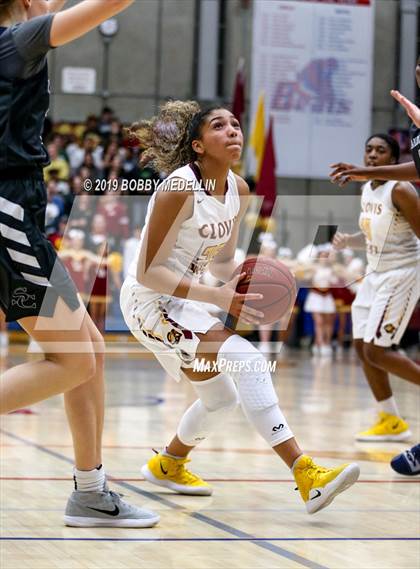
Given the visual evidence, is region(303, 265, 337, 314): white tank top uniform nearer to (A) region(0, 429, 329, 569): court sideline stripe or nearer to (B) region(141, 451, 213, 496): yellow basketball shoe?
(A) region(0, 429, 329, 569): court sideline stripe

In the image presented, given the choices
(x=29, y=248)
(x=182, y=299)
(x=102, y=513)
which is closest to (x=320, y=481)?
(x=102, y=513)

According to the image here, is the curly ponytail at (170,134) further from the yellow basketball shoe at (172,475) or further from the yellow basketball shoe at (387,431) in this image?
the yellow basketball shoe at (387,431)

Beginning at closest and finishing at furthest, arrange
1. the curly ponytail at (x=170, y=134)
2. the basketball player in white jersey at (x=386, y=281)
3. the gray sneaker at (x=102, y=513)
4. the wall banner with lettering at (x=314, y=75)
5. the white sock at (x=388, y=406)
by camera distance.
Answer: the gray sneaker at (x=102, y=513), the curly ponytail at (x=170, y=134), the basketball player in white jersey at (x=386, y=281), the white sock at (x=388, y=406), the wall banner with lettering at (x=314, y=75)

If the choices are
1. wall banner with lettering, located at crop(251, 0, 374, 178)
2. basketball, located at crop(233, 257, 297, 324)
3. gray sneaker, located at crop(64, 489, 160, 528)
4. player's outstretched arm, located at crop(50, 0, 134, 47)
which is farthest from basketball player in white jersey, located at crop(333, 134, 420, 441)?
wall banner with lettering, located at crop(251, 0, 374, 178)

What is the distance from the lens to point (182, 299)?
474 cm

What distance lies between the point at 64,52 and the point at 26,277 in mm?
17210

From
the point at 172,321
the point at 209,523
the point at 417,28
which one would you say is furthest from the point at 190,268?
the point at 417,28

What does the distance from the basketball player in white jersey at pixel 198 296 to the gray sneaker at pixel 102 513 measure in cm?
59

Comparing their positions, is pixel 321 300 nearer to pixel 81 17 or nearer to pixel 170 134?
pixel 170 134

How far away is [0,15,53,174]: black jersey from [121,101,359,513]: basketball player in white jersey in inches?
42.8

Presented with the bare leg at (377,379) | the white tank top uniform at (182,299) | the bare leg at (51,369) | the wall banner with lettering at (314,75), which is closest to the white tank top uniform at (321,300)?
the wall banner with lettering at (314,75)

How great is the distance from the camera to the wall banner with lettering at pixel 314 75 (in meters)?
19.5

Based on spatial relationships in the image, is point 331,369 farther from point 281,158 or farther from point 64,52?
point 64,52

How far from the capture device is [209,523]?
14.3ft
